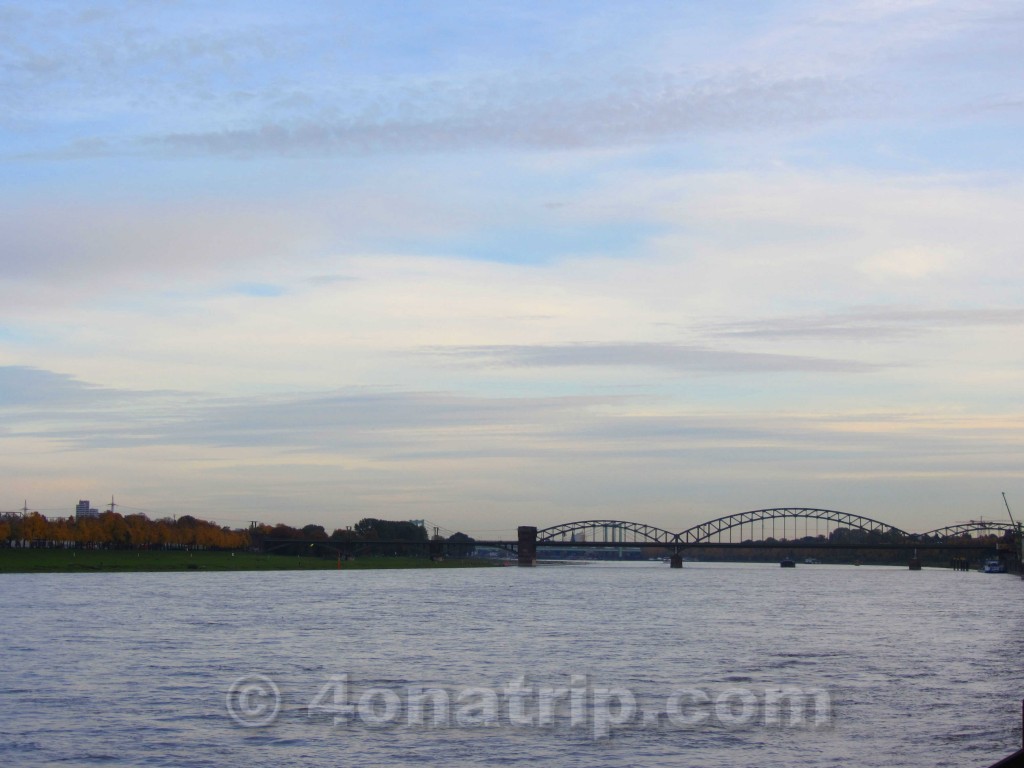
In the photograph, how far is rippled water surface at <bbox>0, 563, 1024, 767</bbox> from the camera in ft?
104

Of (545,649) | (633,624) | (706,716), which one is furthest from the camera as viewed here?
(633,624)

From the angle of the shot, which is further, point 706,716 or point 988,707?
point 988,707

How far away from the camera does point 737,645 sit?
61969mm

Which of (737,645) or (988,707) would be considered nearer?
(988,707)

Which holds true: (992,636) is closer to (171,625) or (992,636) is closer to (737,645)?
(737,645)

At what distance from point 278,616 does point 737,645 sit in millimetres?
32400

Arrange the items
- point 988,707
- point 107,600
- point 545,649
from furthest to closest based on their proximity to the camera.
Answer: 1. point 107,600
2. point 545,649
3. point 988,707

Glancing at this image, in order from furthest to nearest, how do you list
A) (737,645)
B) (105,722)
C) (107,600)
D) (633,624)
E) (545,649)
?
(107,600) → (633,624) → (737,645) → (545,649) → (105,722)

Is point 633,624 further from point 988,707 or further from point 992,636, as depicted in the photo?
point 988,707

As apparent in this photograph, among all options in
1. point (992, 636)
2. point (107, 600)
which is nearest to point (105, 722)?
point (992, 636)

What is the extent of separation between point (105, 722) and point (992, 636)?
55.1 metres

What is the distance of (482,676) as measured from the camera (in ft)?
152

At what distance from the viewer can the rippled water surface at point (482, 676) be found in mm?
31641

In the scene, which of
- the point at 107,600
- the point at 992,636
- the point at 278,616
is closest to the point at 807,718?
the point at 992,636
